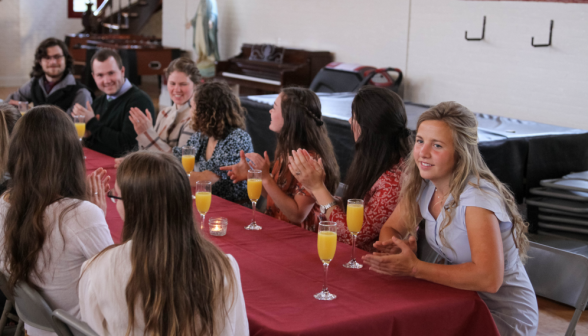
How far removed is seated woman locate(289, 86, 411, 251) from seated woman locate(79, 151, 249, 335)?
0.93 metres

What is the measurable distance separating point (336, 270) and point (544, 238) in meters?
2.31

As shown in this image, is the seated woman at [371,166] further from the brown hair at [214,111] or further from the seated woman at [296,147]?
the brown hair at [214,111]

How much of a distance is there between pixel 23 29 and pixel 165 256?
40.8 feet

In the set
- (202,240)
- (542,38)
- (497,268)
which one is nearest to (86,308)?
(202,240)

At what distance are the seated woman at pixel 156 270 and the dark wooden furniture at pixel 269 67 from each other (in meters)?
6.10

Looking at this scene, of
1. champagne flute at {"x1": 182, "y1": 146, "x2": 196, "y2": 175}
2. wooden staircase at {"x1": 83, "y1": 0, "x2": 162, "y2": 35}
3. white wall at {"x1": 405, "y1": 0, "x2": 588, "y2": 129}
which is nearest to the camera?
champagne flute at {"x1": 182, "y1": 146, "x2": 196, "y2": 175}

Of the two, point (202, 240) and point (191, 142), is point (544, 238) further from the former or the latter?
point (202, 240)

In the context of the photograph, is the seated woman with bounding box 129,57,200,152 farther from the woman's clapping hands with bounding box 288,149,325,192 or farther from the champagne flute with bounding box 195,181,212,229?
the woman's clapping hands with bounding box 288,149,325,192

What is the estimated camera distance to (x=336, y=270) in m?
1.86

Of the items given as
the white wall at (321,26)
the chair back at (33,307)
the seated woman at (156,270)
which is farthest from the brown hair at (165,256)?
the white wall at (321,26)

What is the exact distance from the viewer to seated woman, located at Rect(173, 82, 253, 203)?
10.4 ft

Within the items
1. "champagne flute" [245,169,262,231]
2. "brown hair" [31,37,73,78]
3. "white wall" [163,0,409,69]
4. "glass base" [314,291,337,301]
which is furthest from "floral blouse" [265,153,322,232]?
"white wall" [163,0,409,69]

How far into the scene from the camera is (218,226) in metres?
2.22

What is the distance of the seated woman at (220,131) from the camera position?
3162 mm
